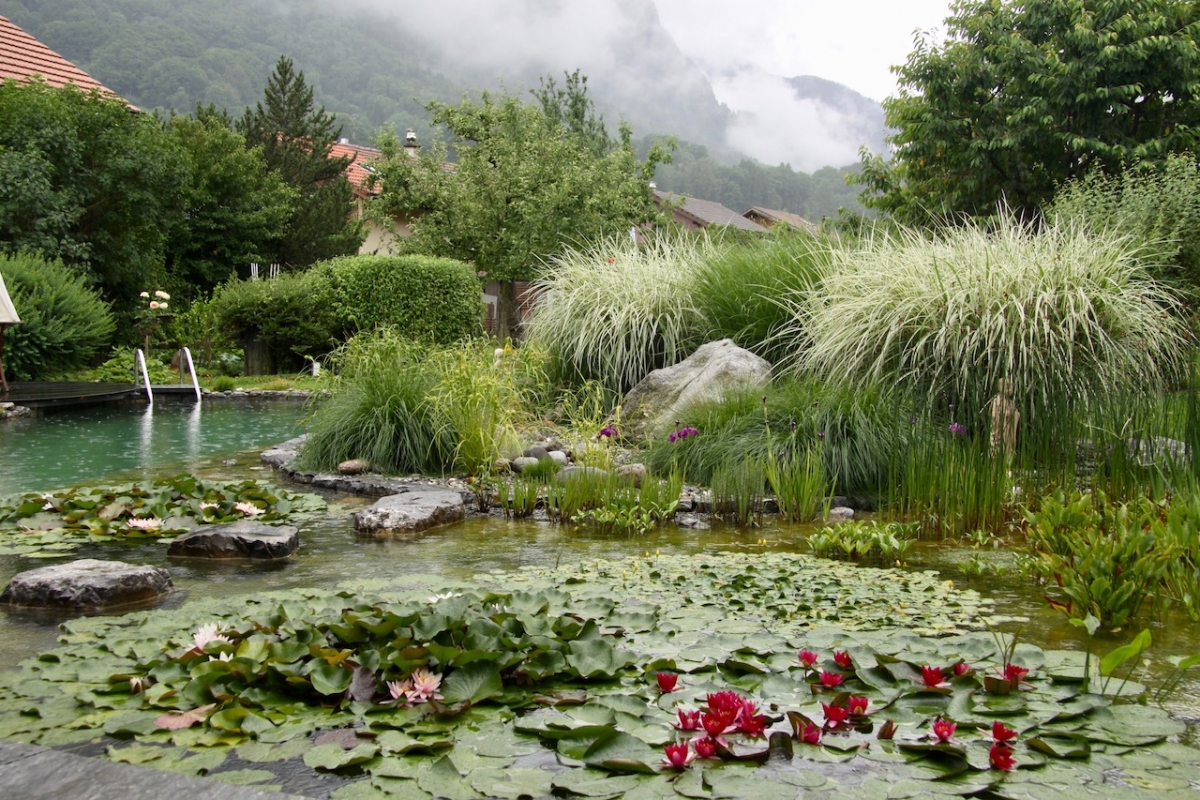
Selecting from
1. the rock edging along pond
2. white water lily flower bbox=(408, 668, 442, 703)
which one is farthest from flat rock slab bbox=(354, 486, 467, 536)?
white water lily flower bbox=(408, 668, 442, 703)

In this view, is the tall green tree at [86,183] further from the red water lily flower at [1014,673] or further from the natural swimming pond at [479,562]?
the red water lily flower at [1014,673]

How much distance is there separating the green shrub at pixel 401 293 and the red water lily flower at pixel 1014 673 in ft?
46.8

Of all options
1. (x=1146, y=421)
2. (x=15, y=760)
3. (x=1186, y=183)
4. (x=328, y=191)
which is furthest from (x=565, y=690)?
(x=328, y=191)

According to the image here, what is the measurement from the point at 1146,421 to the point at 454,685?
11.9 ft

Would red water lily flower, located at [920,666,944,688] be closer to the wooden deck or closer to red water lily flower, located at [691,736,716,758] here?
red water lily flower, located at [691,736,716,758]

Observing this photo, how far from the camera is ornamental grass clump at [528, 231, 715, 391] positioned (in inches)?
318

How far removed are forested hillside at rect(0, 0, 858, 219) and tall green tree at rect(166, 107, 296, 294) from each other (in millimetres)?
3838

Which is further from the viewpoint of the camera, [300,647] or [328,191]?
[328,191]

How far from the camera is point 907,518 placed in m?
4.83

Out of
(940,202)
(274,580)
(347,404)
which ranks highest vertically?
(940,202)

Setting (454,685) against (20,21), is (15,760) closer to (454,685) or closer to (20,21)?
(454,685)

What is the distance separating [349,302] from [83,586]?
13.7 meters

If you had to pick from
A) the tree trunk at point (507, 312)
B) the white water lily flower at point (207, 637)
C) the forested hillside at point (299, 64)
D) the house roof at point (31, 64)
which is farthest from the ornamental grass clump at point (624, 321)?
the house roof at point (31, 64)

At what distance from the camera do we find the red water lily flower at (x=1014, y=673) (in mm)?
2240
